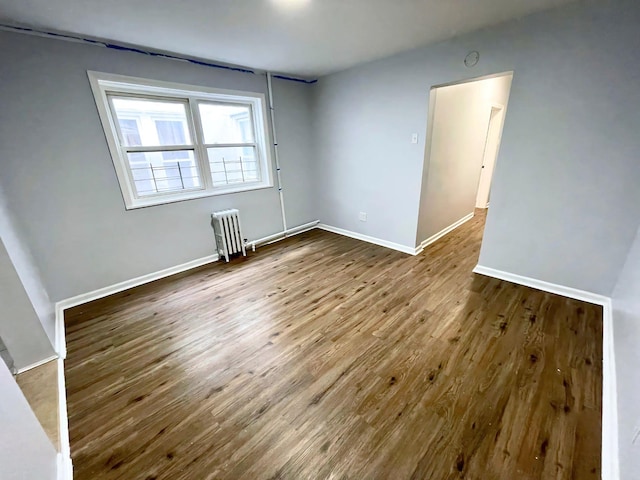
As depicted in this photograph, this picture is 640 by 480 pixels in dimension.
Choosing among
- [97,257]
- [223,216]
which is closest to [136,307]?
[97,257]

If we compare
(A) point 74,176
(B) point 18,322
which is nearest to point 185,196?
(A) point 74,176

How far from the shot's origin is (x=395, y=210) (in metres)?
3.61

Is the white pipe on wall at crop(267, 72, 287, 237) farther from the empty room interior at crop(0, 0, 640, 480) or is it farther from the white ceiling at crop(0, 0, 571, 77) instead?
the white ceiling at crop(0, 0, 571, 77)

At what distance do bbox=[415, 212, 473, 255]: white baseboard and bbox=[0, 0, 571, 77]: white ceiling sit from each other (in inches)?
93.0

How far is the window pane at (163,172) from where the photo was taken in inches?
115

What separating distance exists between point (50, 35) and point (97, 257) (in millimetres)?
1949

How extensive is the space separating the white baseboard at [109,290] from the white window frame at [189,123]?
82 cm

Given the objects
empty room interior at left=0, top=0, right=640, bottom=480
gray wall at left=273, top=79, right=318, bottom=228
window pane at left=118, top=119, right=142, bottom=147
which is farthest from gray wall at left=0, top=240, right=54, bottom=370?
gray wall at left=273, top=79, right=318, bottom=228

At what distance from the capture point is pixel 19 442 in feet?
3.16

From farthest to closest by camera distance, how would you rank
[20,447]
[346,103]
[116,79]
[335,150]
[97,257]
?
[335,150] → [346,103] → [97,257] → [116,79] → [20,447]

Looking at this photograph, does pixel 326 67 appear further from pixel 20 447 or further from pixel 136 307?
pixel 20 447

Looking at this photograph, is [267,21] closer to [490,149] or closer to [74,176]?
[74,176]

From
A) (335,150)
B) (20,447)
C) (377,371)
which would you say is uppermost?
(335,150)

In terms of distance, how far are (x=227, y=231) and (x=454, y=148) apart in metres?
3.37
